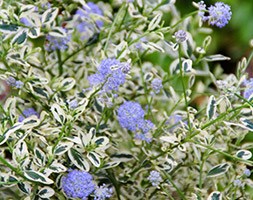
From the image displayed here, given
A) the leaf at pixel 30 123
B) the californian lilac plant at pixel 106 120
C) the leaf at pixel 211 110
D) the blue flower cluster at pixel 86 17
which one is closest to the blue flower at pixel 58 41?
the californian lilac plant at pixel 106 120

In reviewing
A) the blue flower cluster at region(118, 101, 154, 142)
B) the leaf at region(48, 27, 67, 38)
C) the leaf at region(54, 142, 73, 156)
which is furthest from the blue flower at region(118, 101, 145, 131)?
the leaf at region(48, 27, 67, 38)

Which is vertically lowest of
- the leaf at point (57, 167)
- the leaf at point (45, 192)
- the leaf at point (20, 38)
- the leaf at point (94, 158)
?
the leaf at point (45, 192)

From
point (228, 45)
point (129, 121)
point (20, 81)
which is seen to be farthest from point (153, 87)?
point (228, 45)

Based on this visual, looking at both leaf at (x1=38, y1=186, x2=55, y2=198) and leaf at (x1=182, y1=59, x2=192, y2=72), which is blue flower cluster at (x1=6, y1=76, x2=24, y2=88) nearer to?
leaf at (x1=38, y1=186, x2=55, y2=198)

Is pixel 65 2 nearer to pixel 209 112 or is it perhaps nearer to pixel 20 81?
pixel 20 81

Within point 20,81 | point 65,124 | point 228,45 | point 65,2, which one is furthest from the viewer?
point 228,45

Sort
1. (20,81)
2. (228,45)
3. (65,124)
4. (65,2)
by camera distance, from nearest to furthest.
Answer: (65,124)
(20,81)
(65,2)
(228,45)

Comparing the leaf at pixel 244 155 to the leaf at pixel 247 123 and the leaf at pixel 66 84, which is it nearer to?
the leaf at pixel 247 123
